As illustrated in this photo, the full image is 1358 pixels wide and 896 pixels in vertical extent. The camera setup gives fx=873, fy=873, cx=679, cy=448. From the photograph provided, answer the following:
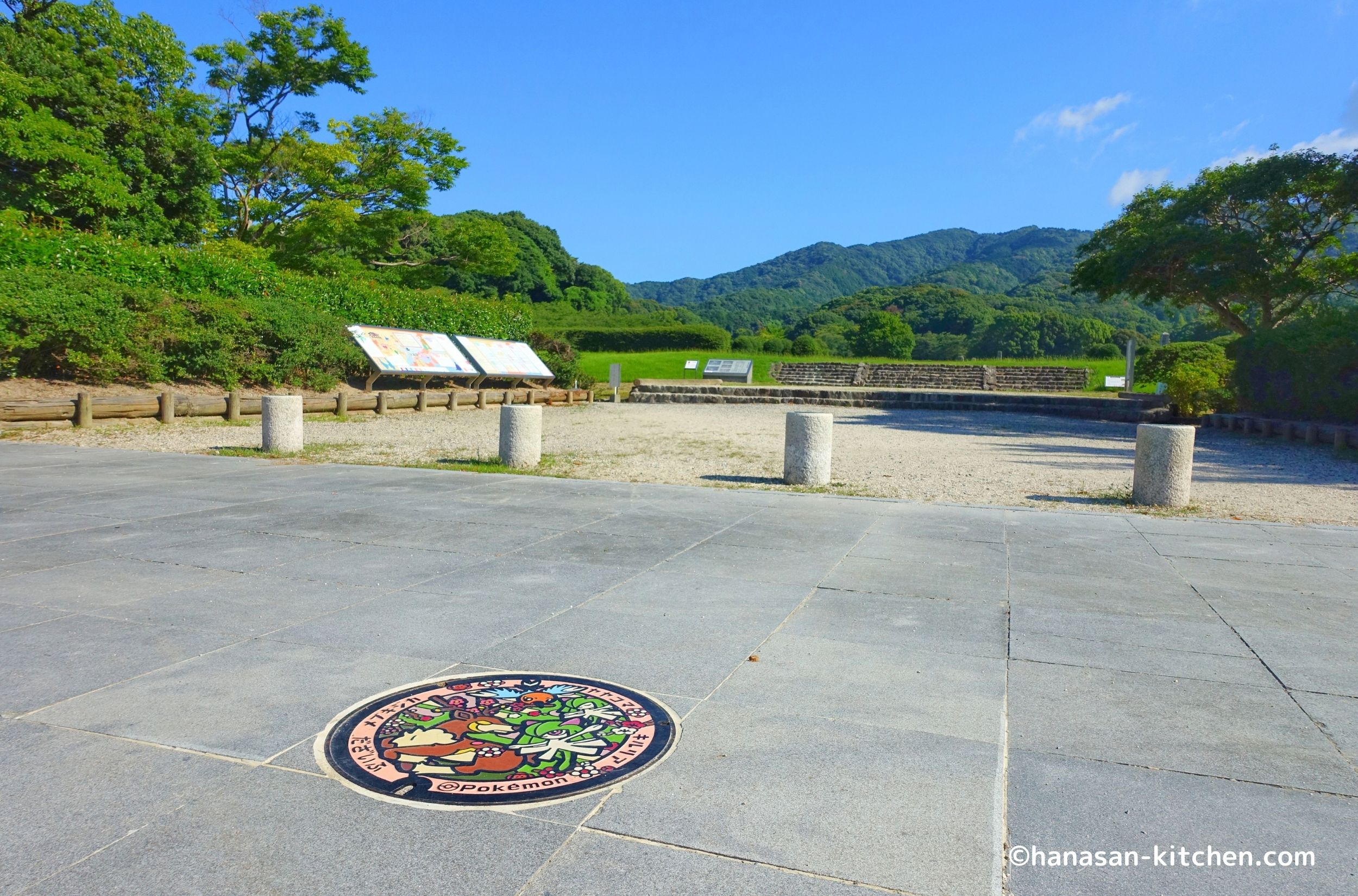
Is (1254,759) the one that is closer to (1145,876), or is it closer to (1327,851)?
(1327,851)

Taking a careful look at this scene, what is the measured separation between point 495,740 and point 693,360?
37.8m

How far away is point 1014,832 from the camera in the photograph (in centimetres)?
231

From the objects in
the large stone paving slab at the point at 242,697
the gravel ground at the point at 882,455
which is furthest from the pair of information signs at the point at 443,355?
the large stone paving slab at the point at 242,697

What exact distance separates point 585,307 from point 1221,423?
6691 cm

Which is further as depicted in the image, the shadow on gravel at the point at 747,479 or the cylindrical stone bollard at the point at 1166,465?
the shadow on gravel at the point at 747,479

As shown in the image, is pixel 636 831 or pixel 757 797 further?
pixel 757 797

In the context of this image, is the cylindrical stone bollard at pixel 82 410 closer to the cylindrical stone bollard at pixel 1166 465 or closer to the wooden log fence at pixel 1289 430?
the cylindrical stone bollard at pixel 1166 465

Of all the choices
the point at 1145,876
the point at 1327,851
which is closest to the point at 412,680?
the point at 1145,876

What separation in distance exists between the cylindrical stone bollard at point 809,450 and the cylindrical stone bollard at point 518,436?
3.02 metres

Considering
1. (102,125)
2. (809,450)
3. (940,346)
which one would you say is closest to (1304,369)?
(809,450)

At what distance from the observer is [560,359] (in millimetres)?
28812

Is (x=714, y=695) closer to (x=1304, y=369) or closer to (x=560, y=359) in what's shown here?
(x=1304, y=369)

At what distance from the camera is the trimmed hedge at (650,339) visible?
51875 millimetres

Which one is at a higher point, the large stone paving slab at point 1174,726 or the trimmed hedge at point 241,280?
the trimmed hedge at point 241,280
